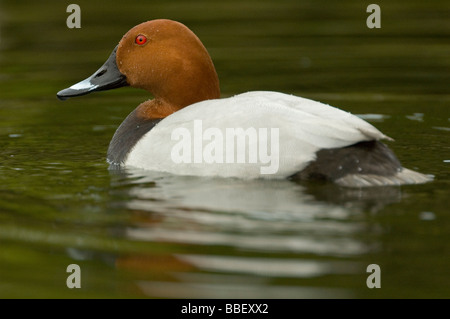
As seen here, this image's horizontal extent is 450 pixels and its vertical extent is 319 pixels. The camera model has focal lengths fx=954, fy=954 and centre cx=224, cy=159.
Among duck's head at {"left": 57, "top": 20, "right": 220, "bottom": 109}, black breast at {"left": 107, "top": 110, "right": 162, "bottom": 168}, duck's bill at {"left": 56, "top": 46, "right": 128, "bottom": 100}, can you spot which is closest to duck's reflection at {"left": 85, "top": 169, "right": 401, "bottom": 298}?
black breast at {"left": 107, "top": 110, "right": 162, "bottom": 168}

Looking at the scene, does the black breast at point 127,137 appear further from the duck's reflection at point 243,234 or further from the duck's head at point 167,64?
the duck's reflection at point 243,234

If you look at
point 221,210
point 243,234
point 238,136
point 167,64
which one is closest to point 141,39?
point 167,64

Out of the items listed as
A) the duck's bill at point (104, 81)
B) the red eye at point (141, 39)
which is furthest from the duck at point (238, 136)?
the duck's bill at point (104, 81)

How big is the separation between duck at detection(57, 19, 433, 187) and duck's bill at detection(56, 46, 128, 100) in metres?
0.27

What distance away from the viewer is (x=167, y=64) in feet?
21.8

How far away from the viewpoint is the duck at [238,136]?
218 inches

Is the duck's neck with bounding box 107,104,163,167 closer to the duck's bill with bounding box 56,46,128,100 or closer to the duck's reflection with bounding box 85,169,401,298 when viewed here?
the duck's bill with bounding box 56,46,128,100

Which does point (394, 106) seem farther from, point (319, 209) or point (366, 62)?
A: point (319, 209)

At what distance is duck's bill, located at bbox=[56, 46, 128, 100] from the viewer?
688cm

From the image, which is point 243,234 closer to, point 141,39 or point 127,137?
point 127,137

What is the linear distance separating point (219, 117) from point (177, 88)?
3.11ft

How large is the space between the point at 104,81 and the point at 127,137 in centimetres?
50

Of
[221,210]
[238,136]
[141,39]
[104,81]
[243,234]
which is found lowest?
[243,234]

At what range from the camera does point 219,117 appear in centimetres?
579
